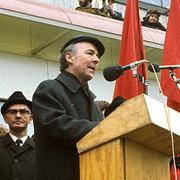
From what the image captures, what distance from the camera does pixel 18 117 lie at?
5.12 metres

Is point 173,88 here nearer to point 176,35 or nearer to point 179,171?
point 176,35

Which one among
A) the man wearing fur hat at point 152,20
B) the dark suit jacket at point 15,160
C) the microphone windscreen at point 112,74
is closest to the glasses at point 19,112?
the dark suit jacket at point 15,160

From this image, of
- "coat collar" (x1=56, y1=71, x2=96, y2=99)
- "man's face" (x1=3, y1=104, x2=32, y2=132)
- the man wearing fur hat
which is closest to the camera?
"coat collar" (x1=56, y1=71, x2=96, y2=99)

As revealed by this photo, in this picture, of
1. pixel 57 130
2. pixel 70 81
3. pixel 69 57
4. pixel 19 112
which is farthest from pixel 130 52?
pixel 57 130

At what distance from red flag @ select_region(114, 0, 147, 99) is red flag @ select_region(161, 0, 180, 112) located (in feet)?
0.82

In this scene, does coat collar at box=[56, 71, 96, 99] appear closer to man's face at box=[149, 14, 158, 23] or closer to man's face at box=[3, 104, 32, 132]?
man's face at box=[3, 104, 32, 132]

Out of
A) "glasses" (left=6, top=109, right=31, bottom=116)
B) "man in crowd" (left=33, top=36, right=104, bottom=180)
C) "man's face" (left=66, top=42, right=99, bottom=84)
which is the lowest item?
"man in crowd" (left=33, top=36, right=104, bottom=180)

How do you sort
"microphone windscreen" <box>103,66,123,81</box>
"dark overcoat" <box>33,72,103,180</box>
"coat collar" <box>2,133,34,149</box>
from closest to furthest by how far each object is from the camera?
"dark overcoat" <box>33,72,103,180</box> < "microphone windscreen" <box>103,66,123,81</box> < "coat collar" <box>2,133,34,149</box>

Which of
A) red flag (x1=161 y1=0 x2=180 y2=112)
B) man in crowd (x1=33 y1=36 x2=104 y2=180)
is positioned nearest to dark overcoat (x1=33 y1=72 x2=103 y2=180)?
man in crowd (x1=33 y1=36 x2=104 y2=180)

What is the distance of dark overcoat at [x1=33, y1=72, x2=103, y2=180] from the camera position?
3090 mm

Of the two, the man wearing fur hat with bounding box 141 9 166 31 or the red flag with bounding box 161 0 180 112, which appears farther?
the man wearing fur hat with bounding box 141 9 166 31

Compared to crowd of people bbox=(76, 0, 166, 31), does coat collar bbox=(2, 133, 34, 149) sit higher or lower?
lower

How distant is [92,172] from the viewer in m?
2.81

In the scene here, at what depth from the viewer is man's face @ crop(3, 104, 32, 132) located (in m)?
5.09
